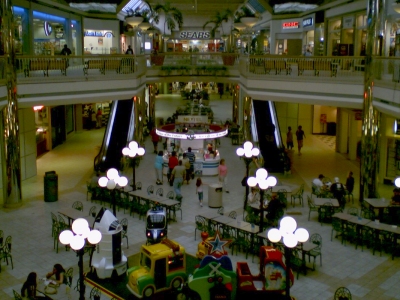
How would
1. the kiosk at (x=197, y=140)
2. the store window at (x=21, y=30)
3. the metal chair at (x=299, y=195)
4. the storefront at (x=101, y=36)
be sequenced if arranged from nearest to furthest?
the metal chair at (x=299, y=195)
the kiosk at (x=197, y=140)
the store window at (x=21, y=30)
the storefront at (x=101, y=36)

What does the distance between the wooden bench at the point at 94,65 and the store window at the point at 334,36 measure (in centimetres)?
1271

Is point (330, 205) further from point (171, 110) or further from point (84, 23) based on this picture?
point (171, 110)

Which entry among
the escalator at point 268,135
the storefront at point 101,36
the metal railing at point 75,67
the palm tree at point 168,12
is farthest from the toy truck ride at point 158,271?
the palm tree at point 168,12

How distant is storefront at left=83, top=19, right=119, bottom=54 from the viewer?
3139cm

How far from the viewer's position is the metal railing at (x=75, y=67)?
17328mm

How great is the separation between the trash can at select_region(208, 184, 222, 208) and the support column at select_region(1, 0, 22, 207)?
6.36m

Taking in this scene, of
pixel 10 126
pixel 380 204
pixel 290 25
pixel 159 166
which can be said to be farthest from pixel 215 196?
pixel 290 25

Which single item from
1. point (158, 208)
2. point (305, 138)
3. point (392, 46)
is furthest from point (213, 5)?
point (158, 208)

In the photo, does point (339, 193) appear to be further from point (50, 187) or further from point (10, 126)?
point (10, 126)

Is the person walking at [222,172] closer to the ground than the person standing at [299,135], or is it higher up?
closer to the ground

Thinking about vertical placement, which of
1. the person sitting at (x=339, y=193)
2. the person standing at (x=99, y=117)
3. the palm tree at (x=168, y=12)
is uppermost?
the palm tree at (x=168, y=12)

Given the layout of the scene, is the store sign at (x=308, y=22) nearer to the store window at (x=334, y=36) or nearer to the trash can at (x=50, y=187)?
the store window at (x=334, y=36)

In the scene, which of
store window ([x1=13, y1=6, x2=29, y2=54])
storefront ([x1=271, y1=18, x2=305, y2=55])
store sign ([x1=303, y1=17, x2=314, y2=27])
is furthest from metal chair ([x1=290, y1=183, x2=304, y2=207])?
storefront ([x1=271, y1=18, x2=305, y2=55])

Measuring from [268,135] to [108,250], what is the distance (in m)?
13.4
